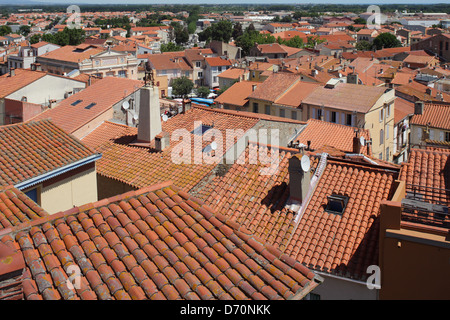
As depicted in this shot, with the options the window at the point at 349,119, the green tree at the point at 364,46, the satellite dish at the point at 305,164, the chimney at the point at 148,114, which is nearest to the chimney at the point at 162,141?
the chimney at the point at 148,114

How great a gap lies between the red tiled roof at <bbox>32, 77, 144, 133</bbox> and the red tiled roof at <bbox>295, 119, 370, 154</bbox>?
294 inches

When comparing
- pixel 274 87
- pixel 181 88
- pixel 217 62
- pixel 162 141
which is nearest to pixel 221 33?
pixel 217 62

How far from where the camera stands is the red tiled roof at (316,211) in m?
9.56

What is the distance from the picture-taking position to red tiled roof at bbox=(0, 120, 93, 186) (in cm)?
924

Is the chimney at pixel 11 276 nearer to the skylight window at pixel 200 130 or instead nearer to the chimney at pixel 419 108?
the skylight window at pixel 200 130

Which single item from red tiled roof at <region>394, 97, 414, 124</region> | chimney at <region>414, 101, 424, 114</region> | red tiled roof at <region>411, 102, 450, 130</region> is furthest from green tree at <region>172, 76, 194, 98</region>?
red tiled roof at <region>411, 102, 450, 130</region>

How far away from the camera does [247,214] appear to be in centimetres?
1084

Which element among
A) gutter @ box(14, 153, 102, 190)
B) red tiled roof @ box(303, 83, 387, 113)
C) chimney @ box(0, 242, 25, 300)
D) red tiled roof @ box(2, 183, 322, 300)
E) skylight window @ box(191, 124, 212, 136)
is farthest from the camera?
red tiled roof @ box(303, 83, 387, 113)

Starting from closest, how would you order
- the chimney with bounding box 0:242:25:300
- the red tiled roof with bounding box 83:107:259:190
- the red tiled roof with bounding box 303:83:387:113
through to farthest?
the chimney with bounding box 0:242:25:300, the red tiled roof with bounding box 83:107:259:190, the red tiled roof with bounding box 303:83:387:113

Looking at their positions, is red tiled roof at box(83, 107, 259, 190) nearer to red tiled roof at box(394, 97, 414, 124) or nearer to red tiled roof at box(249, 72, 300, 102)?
red tiled roof at box(394, 97, 414, 124)

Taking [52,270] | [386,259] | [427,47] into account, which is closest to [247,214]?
[386,259]

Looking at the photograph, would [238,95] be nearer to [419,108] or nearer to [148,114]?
[419,108]

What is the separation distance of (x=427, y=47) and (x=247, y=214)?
81.6 metres

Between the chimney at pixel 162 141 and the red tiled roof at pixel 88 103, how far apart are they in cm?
443
